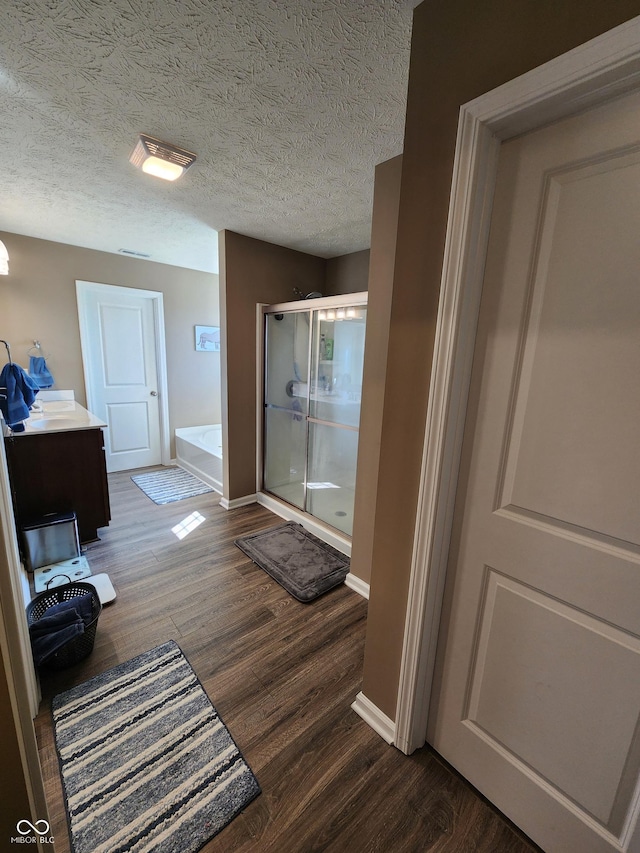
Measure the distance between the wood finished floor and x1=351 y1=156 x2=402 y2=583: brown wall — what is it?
424 mm

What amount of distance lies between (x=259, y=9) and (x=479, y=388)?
4.32 ft

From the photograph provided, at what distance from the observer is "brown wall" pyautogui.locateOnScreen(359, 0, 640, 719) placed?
785 millimetres

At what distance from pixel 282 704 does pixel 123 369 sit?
377 centimetres

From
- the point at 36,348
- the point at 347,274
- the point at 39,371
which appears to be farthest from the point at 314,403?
the point at 36,348

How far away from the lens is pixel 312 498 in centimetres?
302

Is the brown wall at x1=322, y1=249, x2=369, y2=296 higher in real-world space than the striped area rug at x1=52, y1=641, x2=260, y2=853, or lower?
higher

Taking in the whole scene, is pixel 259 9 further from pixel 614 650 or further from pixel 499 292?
pixel 614 650

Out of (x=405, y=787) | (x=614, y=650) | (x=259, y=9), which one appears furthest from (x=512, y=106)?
(x=405, y=787)

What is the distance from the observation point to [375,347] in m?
1.94

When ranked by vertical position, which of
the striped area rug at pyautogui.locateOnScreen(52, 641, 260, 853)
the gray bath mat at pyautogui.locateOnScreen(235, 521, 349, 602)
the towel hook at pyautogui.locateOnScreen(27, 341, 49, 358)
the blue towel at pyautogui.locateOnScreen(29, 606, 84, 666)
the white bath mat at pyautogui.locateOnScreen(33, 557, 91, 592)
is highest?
the towel hook at pyautogui.locateOnScreen(27, 341, 49, 358)

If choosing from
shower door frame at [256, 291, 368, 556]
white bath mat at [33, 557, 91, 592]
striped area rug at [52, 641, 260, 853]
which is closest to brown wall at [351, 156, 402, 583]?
shower door frame at [256, 291, 368, 556]

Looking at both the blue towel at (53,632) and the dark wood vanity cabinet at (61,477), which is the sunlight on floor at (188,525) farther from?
the blue towel at (53,632)

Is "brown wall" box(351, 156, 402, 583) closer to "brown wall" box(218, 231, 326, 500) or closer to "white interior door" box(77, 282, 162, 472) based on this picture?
"brown wall" box(218, 231, 326, 500)
